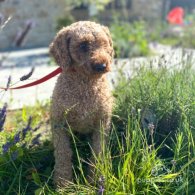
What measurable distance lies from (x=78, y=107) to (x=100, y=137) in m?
0.29

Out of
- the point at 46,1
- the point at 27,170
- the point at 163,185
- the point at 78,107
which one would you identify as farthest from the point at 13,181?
the point at 46,1

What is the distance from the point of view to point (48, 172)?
2898mm

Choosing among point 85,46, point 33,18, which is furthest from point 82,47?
point 33,18

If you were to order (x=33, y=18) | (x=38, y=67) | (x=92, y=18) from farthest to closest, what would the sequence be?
(x=33, y=18)
(x=92, y=18)
(x=38, y=67)

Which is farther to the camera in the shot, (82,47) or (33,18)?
(33,18)

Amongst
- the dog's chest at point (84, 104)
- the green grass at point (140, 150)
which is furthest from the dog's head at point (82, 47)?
the green grass at point (140, 150)

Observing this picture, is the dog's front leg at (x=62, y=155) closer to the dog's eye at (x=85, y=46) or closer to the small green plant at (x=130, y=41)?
the dog's eye at (x=85, y=46)

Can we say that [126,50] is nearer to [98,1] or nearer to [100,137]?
[98,1]

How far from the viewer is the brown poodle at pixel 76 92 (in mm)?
2725

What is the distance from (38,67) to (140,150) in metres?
5.71

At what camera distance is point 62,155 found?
279 cm

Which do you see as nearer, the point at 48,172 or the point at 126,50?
the point at 48,172

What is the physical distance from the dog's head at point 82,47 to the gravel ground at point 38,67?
0.29 meters

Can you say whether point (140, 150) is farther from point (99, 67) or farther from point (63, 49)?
point (63, 49)
